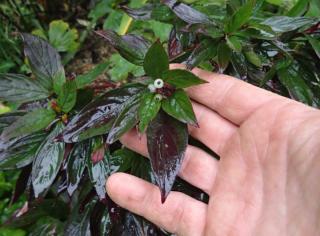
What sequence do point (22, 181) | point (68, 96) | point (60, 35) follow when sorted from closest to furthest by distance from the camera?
point (68, 96), point (22, 181), point (60, 35)

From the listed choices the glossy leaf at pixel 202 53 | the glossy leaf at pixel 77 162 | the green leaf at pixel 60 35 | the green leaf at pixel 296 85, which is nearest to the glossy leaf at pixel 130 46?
the glossy leaf at pixel 202 53

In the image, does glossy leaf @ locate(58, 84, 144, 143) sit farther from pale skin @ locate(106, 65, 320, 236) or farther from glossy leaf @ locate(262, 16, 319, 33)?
glossy leaf @ locate(262, 16, 319, 33)

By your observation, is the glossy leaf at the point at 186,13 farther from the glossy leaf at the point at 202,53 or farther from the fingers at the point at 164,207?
the fingers at the point at 164,207

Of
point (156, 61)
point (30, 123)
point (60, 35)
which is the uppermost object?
point (156, 61)

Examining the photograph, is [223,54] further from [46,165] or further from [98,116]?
[46,165]

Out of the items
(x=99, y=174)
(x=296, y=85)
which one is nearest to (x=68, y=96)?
(x=99, y=174)

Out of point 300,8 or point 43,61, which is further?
point 300,8

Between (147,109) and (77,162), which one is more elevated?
(147,109)

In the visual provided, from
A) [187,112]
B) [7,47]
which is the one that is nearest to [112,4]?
[7,47]

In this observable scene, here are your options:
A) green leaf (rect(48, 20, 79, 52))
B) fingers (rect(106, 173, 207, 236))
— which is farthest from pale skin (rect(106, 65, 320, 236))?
green leaf (rect(48, 20, 79, 52))
